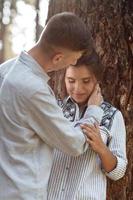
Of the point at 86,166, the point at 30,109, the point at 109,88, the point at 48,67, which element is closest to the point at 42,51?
the point at 48,67

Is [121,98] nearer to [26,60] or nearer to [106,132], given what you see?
[106,132]

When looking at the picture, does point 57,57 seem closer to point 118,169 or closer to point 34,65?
point 34,65

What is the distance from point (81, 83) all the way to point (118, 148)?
0.39 metres

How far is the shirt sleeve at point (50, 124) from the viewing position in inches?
87.9

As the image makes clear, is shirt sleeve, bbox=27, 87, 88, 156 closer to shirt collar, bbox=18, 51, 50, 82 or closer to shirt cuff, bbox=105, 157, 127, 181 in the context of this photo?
shirt collar, bbox=18, 51, 50, 82

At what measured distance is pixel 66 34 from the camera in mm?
2248

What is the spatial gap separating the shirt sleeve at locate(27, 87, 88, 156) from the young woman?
0.50 ft

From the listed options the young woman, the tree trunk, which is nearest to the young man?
the young woman

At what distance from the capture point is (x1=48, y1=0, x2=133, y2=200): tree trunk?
3109 millimetres

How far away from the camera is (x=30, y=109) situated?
223cm

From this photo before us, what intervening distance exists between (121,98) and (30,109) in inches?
40.1

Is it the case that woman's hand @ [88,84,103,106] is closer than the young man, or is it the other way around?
the young man

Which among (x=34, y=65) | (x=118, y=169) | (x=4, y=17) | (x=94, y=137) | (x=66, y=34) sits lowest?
(x=4, y=17)

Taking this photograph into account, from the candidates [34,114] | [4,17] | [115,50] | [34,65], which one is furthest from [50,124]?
[4,17]
